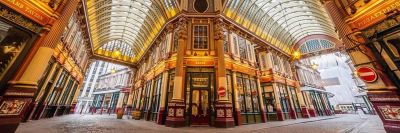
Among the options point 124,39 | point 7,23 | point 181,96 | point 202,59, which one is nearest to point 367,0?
point 202,59

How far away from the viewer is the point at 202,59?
1248cm

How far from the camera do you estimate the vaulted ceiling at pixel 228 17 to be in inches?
643

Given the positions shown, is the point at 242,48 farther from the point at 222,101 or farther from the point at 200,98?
the point at 200,98

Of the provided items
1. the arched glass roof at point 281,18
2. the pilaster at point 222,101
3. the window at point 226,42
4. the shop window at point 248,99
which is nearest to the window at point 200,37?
the pilaster at point 222,101

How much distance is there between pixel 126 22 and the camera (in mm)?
21484

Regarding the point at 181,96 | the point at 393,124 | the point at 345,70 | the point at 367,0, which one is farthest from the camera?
the point at 345,70

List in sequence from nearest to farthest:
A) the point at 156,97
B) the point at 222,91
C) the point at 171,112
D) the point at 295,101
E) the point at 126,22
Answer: the point at 171,112, the point at 222,91, the point at 156,97, the point at 295,101, the point at 126,22

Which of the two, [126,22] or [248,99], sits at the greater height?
[126,22]

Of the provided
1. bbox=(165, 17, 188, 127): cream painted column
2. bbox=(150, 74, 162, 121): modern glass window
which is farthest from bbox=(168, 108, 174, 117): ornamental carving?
bbox=(150, 74, 162, 121): modern glass window

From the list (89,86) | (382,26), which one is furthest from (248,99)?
(89,86)

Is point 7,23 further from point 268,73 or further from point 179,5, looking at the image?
point 268,73

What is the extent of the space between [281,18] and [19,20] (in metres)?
24.1

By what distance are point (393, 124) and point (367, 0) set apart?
4619 millimetres

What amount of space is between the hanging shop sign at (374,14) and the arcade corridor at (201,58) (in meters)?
0.03
